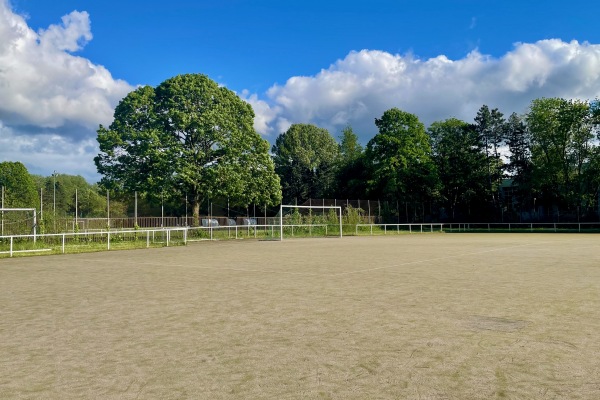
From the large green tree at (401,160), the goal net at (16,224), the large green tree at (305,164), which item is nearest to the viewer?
the goal net at (16,224)

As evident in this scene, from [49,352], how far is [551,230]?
1957 inches

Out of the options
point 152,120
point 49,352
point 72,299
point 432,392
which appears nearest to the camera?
point 432,392

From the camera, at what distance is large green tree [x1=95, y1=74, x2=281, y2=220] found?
35219 millimetres

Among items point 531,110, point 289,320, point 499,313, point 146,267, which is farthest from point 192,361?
point 531,110

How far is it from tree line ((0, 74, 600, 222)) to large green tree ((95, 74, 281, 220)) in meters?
0.08

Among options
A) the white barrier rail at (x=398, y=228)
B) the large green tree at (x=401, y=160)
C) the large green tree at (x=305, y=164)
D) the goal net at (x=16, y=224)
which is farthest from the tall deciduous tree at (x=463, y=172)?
the goal net at (x=16, y=224)

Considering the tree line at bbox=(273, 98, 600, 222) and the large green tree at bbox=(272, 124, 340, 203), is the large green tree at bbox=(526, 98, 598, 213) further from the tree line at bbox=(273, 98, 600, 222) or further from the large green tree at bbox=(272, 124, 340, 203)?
the large green tree at bbox=(272, 124, 340, 203)

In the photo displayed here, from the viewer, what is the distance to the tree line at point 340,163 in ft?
119

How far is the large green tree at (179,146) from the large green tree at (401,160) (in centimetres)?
2157

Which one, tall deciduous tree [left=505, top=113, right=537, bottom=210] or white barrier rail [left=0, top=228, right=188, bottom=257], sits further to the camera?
tall deciduous tree [left=505, top=113, right=537, bottom=210]

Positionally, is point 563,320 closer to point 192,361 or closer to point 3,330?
point 192,361

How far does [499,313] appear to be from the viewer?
23.8 ft

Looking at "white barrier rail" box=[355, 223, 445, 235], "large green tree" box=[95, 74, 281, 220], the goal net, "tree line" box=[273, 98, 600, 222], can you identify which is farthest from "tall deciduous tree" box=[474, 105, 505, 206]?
the goal net

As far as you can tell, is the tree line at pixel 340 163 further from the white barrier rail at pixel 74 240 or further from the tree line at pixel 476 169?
the white barrier rail at pixel 74 240
